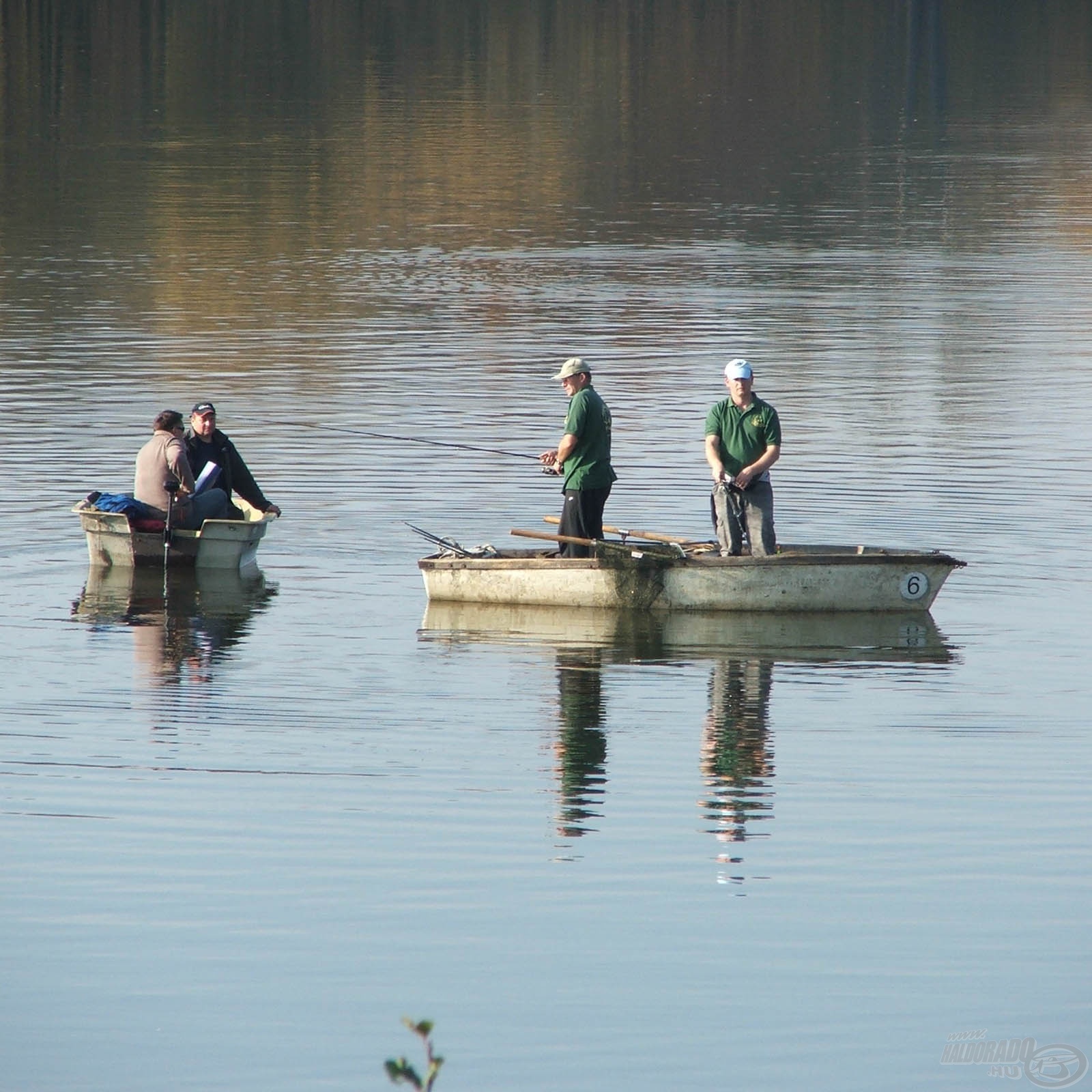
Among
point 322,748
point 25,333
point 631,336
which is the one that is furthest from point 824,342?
point 322,748

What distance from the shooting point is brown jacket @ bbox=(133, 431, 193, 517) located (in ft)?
62.3

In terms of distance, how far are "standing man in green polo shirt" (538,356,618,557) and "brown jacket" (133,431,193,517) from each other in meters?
3.11

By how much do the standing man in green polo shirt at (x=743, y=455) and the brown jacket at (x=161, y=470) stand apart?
14.8 ft

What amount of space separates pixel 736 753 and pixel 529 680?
2.44m

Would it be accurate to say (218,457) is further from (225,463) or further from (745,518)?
(745,518)

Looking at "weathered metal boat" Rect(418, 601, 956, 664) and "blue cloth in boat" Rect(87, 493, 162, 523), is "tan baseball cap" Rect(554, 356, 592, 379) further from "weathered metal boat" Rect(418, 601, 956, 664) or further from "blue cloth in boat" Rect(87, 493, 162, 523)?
"blue cloth in boat" Rect(87, 493, 162, 523)

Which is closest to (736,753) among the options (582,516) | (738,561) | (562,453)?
(738,561)

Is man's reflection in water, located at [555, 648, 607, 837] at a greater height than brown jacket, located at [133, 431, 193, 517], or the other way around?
brown jacket, located at [133, 431, 193, 517]

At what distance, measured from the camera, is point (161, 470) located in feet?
62.4

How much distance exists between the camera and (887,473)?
23844mm

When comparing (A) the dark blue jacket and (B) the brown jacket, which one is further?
(A) the dark blue jacket

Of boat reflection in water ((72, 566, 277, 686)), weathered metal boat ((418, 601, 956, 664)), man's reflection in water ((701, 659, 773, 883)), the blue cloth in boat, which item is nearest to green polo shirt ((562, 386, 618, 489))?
weathered metal boat ((418, 601, 956, 664))

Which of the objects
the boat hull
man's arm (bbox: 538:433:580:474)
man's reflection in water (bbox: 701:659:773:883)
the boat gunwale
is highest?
man's arm (bbox: 538:433:580:474)

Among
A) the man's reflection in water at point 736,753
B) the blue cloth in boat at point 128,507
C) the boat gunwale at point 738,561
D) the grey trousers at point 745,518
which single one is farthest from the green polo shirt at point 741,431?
the blue cloth in boat at point 128,507
